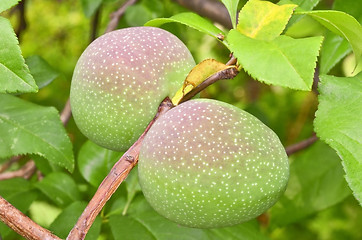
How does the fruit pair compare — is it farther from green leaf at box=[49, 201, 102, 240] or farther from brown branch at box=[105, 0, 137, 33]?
brown branch at box=[105, 0, 137, 33]

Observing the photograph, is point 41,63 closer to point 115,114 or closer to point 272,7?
point 115,114

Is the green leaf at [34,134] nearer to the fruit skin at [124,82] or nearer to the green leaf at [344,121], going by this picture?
the fruit skin at [124,82]

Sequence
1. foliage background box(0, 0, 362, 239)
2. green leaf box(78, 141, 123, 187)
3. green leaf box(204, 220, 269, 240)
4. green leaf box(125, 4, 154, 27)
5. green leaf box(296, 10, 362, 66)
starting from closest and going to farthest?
green leaf box(296, 10, 362, 66) < green leaf box(204, 220, 269, 240) < green leaf box(78, 141, 123, 187) < foliage background box(0, 0, 362, 239) < green leaf box(125, 4, 154, 27)

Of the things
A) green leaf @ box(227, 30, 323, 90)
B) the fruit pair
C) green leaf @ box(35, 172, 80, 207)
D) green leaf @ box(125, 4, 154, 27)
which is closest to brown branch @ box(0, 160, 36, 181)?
green leaf @ box(35, 172, 80, 207)

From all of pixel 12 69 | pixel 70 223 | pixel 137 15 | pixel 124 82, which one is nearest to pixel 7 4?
pixel 12 69

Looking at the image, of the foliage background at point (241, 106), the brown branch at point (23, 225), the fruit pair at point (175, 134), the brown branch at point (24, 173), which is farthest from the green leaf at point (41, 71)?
the brown branch at point (23, 225)

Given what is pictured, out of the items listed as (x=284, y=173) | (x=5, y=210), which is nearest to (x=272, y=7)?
(x=284, y=173)

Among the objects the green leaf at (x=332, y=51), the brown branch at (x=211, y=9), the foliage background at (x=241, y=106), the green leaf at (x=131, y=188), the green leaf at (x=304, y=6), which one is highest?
the green leaf at (x=304, y=6)
